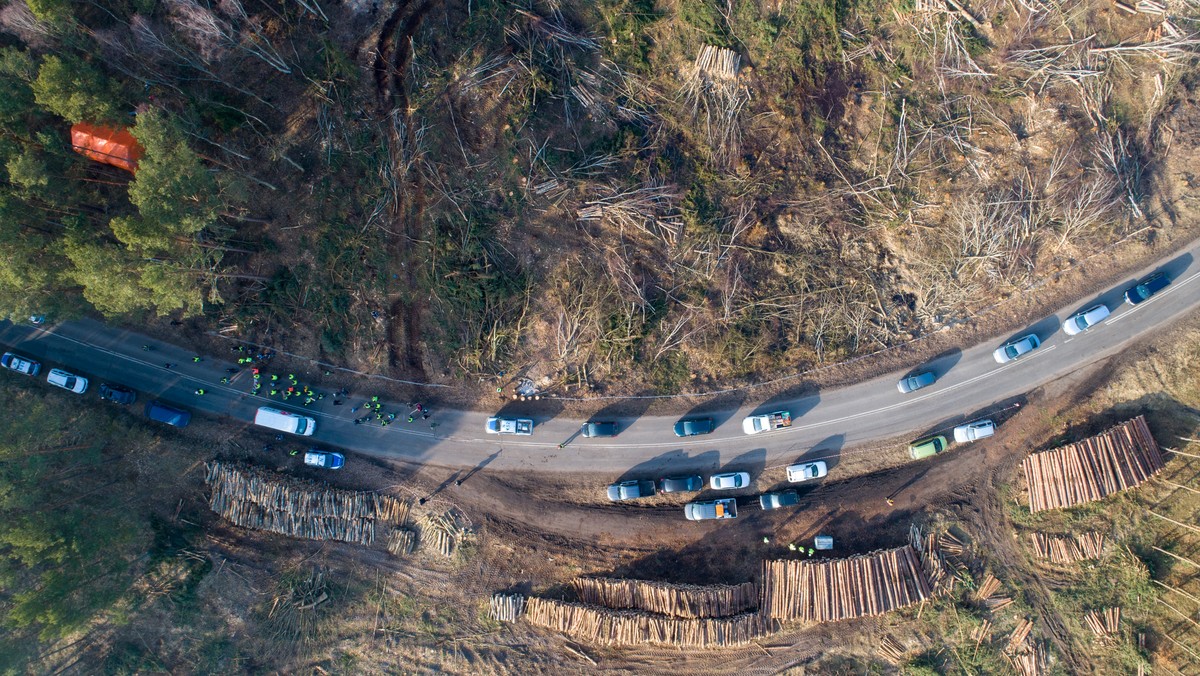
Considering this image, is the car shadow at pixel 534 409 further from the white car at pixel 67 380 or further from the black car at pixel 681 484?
the white car at pixel 67 380

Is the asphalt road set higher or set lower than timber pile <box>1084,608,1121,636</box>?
higher

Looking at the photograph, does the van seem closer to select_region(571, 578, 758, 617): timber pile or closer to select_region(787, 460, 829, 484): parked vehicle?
select_region(571, 578, 758, 617): timber pile

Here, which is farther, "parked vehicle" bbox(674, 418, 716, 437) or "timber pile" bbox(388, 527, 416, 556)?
"timber pile" bbox(388, 527, 416, 556)

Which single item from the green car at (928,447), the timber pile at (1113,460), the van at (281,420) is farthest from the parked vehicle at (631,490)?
the timber pile at (1113,460)

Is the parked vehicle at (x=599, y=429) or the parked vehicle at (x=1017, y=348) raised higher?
the parked vehicle at (x=1017, y=348)

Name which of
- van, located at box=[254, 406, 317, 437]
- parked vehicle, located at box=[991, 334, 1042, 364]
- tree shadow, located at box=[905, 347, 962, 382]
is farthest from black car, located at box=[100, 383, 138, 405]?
parked vehicle, located at box=[991, 334, 1042, 364]

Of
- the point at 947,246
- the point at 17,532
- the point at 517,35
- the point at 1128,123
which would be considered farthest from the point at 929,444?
the point at 17,532
